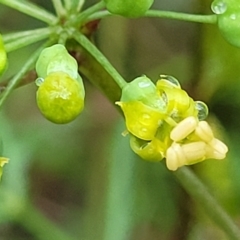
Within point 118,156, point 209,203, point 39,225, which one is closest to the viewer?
point 209,203

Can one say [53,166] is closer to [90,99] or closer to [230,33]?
[90,99]

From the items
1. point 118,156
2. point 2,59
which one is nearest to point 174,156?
point 2,59

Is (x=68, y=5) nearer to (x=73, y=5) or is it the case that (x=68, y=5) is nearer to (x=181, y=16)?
(x=73, y=5)

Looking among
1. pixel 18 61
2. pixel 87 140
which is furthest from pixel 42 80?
pixel 87 140

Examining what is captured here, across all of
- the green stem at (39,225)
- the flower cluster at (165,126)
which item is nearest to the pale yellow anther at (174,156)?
the flower cluster at (165,126)

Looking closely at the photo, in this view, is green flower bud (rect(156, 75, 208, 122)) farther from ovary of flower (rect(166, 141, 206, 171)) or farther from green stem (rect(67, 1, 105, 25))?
green stem (rect(67, 1, 105, 25))

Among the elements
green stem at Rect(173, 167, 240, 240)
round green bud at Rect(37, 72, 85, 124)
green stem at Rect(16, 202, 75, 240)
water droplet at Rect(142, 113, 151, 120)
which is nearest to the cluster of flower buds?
round green bud at Rect(37, 72, 85, 124)
